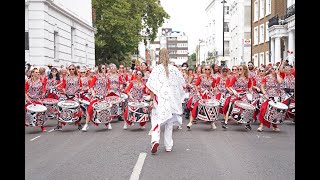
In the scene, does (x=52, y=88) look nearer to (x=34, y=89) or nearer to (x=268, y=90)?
(x=34, y=89)

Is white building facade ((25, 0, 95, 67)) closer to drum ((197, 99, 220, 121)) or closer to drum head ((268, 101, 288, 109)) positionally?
drum ((197, 99, 220, 121))

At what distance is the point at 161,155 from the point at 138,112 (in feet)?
14.0

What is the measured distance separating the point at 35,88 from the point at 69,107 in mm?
1145

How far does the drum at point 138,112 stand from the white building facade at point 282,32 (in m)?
27.7

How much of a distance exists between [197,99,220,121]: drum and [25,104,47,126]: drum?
4.39m

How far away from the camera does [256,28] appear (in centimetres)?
5284

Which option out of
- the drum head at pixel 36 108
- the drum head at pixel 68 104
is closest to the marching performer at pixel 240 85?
the drum head at pixel 68 104

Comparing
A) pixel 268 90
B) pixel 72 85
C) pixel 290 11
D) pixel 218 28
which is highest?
pixel 218 28

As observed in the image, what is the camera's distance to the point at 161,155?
400 inches

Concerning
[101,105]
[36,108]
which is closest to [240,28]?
[101,105]

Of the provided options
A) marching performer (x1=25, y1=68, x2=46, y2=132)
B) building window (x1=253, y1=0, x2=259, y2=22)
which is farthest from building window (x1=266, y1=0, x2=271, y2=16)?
marching performer (x1=25, y1=68, x2=46, y2=132)

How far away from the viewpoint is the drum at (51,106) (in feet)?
51.6
